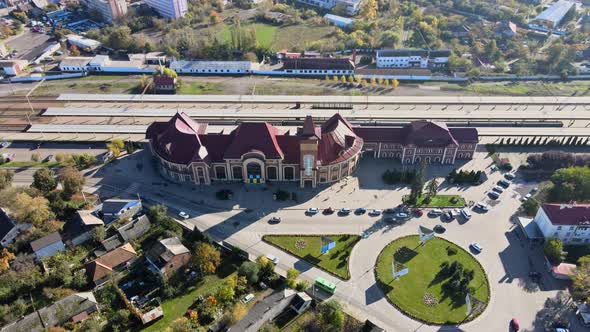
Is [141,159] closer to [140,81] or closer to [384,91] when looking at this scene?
[140,81]

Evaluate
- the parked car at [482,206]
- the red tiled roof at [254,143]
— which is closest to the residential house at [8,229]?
the red tiled roof at [254,143]

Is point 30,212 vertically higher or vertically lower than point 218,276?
higher

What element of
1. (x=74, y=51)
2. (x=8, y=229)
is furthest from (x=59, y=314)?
(x=74, y=51)

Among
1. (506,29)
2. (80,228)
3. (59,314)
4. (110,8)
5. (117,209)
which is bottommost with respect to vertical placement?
(59,314)

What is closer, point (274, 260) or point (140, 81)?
point (274, 260)

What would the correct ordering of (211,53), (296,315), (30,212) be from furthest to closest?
1. (211,53)
2. (30,212)
3. (296,315)

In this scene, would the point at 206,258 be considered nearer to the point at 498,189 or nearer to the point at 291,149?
the point at 291,149

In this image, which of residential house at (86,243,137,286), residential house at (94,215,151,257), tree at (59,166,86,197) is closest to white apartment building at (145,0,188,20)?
tree at (59,166,86,197)

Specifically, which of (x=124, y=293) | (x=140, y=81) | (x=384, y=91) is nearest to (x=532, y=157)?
(x=384, y=91)
